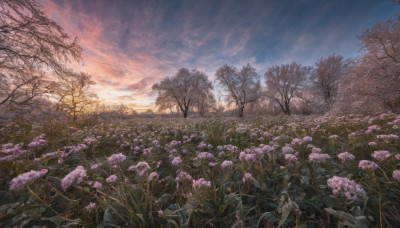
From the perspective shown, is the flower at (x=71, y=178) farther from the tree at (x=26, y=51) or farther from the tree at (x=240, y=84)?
the tree at (x=240, y=84)

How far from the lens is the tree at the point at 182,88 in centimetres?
2830

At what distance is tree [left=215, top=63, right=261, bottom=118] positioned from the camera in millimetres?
25656

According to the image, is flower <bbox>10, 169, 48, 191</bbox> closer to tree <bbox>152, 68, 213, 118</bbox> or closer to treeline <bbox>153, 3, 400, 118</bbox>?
treeline <bbox>153, 3, 400, 118</bbox>

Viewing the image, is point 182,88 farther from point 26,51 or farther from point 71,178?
point 71,178

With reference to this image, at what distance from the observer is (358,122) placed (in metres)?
4.25

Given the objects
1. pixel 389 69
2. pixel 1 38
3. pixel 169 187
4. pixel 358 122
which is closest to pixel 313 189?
pixel 169 187

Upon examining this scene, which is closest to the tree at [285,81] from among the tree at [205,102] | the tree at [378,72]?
the tree at [205,102]

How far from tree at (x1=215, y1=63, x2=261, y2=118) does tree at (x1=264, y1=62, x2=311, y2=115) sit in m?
2.41

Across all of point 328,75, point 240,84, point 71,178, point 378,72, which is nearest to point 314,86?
point 328,75

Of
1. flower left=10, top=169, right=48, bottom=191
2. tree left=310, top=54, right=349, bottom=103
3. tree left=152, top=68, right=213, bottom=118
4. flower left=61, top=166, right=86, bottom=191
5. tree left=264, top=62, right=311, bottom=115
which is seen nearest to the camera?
flower left=10, top=169, right=48, bottom=191

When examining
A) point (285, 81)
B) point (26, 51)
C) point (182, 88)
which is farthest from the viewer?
point (182, 88)

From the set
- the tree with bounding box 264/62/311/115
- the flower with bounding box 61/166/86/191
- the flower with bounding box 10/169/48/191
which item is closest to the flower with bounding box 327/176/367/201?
the flower with bounding box 61/166/86/191

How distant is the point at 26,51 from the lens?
545 cm

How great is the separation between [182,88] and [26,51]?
23610 millimetres
